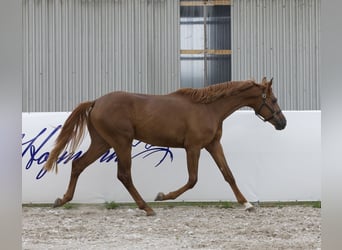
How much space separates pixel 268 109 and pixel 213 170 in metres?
0.88

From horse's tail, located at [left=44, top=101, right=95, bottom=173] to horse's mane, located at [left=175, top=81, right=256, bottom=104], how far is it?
105 cm

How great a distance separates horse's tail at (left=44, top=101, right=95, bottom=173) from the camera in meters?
5.79

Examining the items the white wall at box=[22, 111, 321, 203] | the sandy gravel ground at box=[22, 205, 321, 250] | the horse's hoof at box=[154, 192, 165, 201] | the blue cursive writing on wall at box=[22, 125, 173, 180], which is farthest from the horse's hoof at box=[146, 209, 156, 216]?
the blue cursive writing on wall at box=[22, 125, 173, 180]

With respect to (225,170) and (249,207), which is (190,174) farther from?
(249,207)

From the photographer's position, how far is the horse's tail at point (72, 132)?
5785mm

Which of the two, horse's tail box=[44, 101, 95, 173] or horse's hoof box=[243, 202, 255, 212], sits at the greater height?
horse's tail box=[44, 101, 95, 173]

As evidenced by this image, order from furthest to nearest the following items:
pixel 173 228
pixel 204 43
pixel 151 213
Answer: pixel 204 43, pixel 151 213, pixel 173 228

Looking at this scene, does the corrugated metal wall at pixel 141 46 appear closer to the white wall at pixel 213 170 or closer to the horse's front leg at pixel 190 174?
the white wall at pixel 213 170

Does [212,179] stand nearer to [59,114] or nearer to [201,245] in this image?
[59,114]

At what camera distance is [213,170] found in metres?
6.24

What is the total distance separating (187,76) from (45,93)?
8.04 ft

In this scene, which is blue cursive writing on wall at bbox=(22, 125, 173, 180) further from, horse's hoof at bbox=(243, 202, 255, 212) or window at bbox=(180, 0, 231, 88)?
window at bbox=(180, 0, 231, 88)

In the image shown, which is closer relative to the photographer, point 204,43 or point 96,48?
point 96,48

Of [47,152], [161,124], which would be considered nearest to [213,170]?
[161,124]
